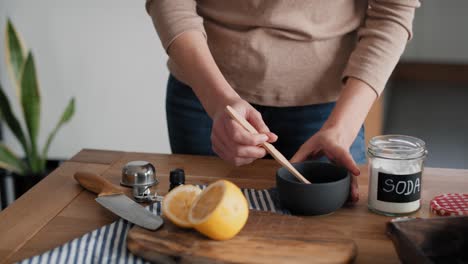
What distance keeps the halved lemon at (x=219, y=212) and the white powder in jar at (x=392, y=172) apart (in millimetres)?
223

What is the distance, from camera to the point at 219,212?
2.64 ft

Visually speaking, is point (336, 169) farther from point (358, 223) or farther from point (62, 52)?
point (62, 52)

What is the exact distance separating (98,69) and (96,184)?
163 centimetres

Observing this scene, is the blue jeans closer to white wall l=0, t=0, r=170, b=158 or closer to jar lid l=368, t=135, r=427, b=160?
jar lid l=368, t=135, r=427, b=160

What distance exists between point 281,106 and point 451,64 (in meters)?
1.93

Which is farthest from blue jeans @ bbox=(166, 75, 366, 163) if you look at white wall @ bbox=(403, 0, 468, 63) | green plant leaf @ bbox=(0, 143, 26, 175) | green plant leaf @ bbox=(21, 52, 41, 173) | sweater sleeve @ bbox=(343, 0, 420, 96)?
white wall @ bbox=(403, 0, 468, 63)

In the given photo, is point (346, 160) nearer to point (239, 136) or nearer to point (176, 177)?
point (239, 136)

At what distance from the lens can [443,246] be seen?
75 centimetres

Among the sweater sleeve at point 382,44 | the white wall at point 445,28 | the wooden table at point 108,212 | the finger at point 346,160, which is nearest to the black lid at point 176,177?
the wooden table at point 108,212

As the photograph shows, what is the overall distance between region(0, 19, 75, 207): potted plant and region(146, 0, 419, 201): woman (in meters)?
1.20

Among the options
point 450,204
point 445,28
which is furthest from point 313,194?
point 445,28

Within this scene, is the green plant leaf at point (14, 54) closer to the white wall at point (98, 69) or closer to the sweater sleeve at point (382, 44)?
the white wall at point (98, 69)

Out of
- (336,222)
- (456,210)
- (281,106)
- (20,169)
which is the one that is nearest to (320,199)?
(336,222)

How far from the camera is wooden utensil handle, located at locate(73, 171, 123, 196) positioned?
1.01m
